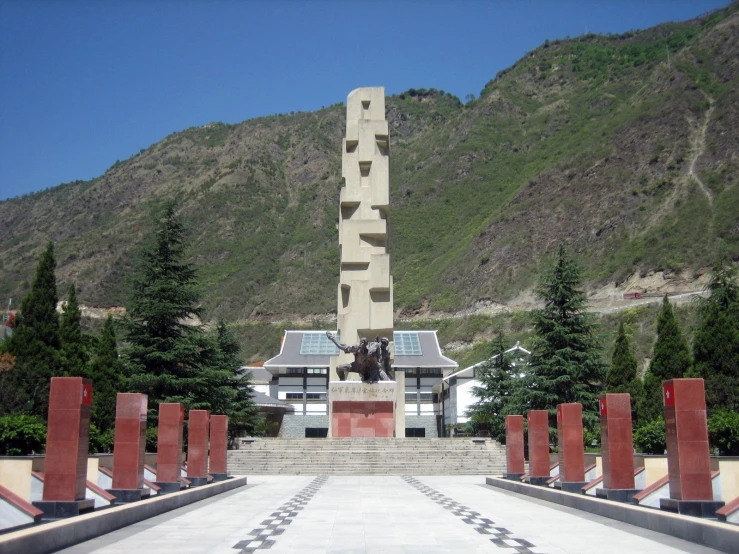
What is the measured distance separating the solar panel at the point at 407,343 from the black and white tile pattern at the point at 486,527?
2997cm

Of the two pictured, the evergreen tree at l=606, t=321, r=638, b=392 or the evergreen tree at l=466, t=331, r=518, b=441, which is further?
the evergreen tree at l=466, t=331, r=518, b=441

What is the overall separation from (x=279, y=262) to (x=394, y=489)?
70.8 metres

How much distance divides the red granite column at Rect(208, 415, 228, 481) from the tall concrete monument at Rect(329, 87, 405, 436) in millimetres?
11159

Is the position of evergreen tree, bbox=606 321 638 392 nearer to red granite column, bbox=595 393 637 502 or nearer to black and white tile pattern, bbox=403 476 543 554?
black and white tile pattern, bbox=403 476 543 554

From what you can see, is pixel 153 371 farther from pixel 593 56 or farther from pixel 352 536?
pixel 593 56

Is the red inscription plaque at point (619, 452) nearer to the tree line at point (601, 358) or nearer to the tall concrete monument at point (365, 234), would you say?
the tree line at point (601, 358)

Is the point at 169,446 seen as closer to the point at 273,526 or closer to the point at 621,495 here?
the point at 273,526

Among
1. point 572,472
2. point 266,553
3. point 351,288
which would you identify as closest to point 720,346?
point 572,472

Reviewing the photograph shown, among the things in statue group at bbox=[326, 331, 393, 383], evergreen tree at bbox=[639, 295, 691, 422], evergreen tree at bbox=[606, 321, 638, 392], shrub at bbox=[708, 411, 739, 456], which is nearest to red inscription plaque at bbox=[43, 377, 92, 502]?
shrub at bbox=[708, 411, 739, 456]

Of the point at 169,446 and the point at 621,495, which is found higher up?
the point at 169,446

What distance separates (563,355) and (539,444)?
9.32 metres

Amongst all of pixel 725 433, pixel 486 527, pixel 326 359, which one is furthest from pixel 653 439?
pixel 326 359

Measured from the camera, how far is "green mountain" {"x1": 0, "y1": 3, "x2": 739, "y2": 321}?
57219 millimetres

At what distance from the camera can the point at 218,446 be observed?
17.2m
